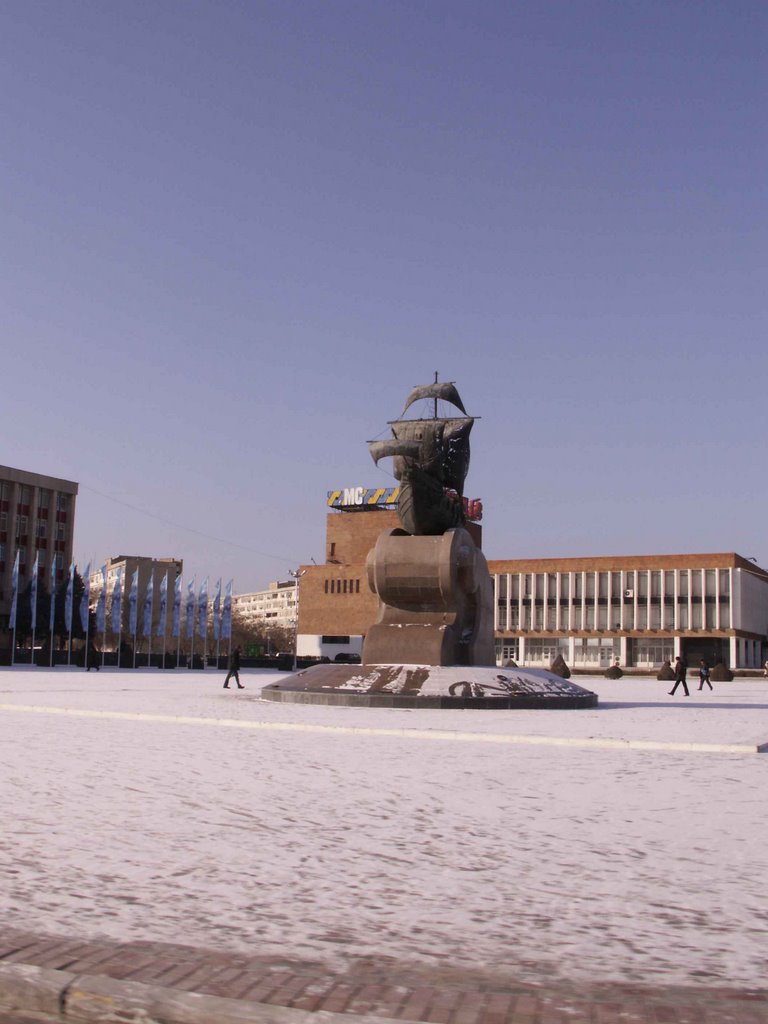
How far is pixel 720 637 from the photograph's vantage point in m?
91.4

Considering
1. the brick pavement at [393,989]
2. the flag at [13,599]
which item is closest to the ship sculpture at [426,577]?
the brick pavement at [393,989]

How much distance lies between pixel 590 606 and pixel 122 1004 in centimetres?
9538

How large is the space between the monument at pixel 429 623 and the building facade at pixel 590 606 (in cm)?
6425

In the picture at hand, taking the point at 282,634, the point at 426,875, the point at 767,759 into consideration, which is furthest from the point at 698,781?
the point at 282,634

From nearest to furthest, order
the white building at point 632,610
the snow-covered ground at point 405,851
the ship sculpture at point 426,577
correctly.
A: 1. the snow-covered ground at point 405,851
2. the ship sculpture at point 426,577
3. the white building at point 632,610

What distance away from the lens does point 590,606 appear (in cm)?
9662

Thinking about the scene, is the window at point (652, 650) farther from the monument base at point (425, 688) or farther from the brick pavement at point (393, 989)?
the brick pavement at point (393, 989)

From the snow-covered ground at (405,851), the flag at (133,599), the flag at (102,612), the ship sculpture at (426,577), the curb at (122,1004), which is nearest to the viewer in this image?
the curb at (122,1004)

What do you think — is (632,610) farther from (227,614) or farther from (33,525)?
(33,525)

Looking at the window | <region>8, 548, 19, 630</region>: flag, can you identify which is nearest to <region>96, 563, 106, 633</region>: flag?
<region>8, 548, 19, 630</region>: flag

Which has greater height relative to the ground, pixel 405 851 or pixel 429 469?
pixel 429 469

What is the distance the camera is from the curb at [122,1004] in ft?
12.0

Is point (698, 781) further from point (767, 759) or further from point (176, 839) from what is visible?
point (176, 839)

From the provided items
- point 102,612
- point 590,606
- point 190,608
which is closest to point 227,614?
point 190,608
